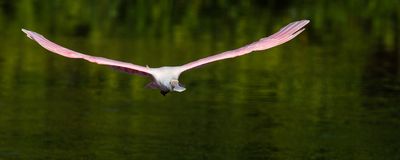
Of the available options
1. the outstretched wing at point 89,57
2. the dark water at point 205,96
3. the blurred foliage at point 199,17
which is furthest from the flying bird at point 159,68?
the blurred foliage at point 199,17

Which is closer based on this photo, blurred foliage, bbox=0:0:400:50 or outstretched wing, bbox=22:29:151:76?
outstretched wing, bbox=22:29:151:76

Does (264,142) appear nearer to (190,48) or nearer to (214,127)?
(214,127)

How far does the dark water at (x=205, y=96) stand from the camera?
1124cm

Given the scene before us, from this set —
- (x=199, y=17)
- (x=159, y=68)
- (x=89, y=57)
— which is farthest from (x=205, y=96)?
(x=89, y=57)

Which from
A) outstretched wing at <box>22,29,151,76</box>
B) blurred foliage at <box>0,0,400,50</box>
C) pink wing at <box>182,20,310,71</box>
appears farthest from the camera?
blurred foliage at <box>0,0,400,50</box>

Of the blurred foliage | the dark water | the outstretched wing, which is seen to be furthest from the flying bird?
the blurred foliage

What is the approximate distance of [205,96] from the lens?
1394 cm

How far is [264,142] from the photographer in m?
11.6

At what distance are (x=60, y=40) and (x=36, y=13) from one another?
246cm

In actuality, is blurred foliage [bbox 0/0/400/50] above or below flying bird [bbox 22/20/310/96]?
above

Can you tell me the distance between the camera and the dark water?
11.2m

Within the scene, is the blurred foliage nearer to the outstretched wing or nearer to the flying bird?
the flying bird

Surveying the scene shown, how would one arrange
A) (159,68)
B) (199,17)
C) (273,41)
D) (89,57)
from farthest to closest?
(199,17), (273,41), (159,68), (89,57)

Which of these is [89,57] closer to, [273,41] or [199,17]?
[273,41]
